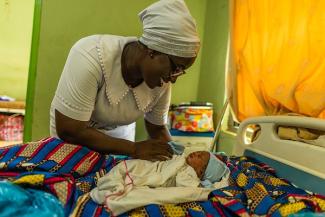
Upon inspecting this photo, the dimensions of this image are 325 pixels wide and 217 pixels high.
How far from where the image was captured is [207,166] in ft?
5.04

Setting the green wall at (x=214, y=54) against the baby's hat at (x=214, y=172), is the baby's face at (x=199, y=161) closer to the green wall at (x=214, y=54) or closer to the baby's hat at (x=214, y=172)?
the baby's hat at (x=214, y=172)

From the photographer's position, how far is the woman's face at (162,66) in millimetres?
1309

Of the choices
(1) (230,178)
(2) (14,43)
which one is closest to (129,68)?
(1) (230,178)

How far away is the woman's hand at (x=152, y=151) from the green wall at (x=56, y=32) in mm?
1610

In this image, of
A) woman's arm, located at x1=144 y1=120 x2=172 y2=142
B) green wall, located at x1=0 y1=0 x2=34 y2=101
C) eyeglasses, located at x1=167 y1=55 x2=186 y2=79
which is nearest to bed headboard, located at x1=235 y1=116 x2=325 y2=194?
woman's arm, located at x1=144 y1=120 x2=172 y2=142

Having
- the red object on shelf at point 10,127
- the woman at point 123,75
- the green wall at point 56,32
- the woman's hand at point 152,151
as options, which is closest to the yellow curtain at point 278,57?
the woman at point 123,75

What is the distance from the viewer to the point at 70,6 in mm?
2703

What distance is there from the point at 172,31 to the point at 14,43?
4518 millimetres

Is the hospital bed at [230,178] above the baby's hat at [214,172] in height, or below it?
above

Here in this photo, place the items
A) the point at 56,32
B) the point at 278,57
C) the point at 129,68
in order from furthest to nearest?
the point at 56,32
the point at 278,57
the point at 129,68

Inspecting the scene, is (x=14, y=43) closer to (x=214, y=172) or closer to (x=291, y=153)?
(x=214, y=172)

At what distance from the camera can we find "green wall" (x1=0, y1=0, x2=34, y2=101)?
4914mm

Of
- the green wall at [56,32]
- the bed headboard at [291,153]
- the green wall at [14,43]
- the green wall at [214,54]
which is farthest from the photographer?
the green wall at [14,43]

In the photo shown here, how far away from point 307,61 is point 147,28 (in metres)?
0.84
